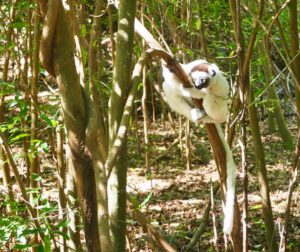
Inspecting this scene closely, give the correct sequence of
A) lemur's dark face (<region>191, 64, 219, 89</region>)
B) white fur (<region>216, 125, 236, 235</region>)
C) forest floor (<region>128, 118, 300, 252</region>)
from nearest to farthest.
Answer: white fur (<region>216, 125, 236, 235</region>) → lemur's dark face (<region>191, 64, 219, 89</region>) → forest floor (<region>128, 118, 300, 252</region>)

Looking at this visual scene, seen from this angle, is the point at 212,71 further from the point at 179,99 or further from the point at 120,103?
the point at 120,103

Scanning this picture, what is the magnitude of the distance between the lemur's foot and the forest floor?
984 millimetres

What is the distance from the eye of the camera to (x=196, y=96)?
139 inches

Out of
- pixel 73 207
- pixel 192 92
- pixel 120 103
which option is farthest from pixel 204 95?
pixel 120 103

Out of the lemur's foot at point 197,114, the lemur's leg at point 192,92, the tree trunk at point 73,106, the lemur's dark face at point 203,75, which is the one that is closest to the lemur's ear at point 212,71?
the lemur's dark face at point 203,75

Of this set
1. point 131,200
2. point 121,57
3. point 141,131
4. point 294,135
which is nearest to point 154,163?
point 141,131

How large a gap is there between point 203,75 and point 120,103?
4.31ft

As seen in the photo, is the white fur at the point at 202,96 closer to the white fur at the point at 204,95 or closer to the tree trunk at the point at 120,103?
the white fur at the point at 204,95

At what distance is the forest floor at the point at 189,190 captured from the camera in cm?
530

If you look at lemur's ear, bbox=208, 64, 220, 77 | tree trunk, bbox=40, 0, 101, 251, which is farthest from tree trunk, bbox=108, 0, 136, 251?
lemur's ear, bbox=208, 64, 220, 77

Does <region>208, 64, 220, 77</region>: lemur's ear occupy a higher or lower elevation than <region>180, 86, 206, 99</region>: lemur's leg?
higher

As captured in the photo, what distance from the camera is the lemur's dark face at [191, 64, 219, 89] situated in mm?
3316

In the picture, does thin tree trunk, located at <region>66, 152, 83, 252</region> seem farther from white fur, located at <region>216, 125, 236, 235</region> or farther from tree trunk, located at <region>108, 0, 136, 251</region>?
white fur, located at <region>216, 125, 236, 235</region>

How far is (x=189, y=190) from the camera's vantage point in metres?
6.58
